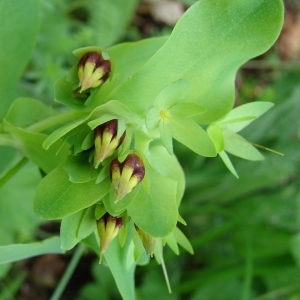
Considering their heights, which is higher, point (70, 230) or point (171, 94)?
point (171, 94)

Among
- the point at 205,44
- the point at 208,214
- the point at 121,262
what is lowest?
the point at 208,214

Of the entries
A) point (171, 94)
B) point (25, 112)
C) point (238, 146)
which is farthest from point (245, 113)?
point (25, 112)

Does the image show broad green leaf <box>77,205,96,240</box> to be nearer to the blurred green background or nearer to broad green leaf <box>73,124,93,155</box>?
broad green leaf <box>73,124,93,155</box>

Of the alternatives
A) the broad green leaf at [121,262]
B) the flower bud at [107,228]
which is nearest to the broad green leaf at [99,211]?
the flower bud at [107,228]

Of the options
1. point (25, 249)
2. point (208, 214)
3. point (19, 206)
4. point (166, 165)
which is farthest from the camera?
point (208, 214)

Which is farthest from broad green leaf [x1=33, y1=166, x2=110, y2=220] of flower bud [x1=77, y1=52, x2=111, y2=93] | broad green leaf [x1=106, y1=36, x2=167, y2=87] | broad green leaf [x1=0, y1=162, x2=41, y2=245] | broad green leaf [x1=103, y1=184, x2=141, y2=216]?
broad green leaf [x1=0, y1=162, x2=41, y2=245]

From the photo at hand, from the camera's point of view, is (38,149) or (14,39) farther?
(14,39)

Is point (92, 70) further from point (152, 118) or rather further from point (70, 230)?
point (70, 230)
